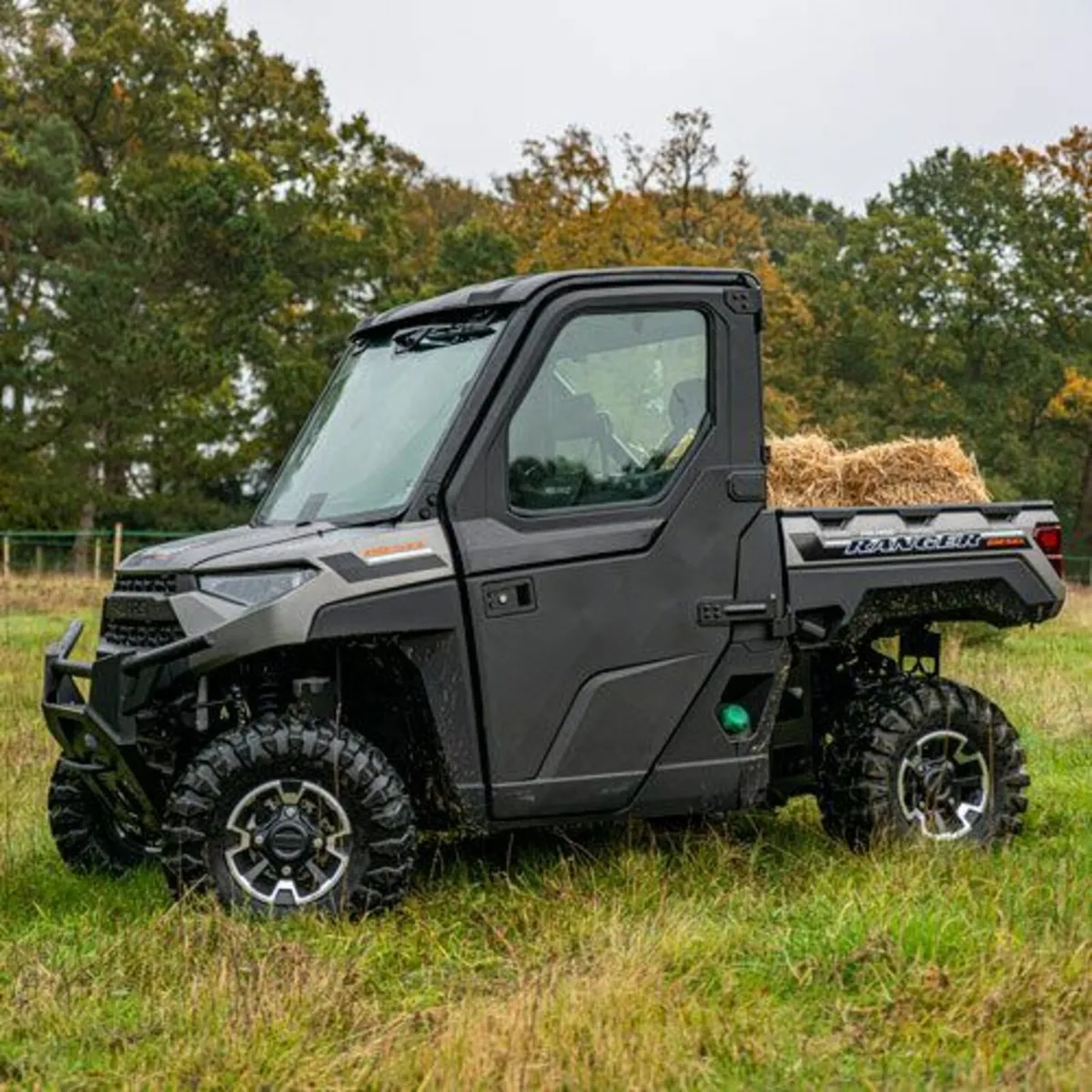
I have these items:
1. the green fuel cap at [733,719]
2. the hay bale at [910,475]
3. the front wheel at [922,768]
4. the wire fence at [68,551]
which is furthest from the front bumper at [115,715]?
the wire fence at [68,551]

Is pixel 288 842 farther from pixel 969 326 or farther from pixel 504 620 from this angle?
pixel 969 326

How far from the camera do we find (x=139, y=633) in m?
6.27

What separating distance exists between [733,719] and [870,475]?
2528 millimetres

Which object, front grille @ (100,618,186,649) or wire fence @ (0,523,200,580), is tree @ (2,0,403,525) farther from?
front grille @ (100,618,186,649)

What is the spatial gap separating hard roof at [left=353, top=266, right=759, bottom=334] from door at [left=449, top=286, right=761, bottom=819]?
0.06 m

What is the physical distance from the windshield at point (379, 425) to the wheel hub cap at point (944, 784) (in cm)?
240

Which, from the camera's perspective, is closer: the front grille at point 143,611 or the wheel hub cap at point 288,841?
the wheel hub cap at point 288,841

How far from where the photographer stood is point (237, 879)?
5809 mm

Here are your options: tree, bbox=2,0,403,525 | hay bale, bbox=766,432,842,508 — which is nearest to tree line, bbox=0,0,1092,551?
tree, bbox=2,0,403,525

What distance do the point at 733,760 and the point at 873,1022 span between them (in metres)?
1.97

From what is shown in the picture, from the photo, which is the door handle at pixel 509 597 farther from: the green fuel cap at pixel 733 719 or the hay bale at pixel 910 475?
the hay bale at pixel 910 475

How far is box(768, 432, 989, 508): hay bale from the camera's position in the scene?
8523mm

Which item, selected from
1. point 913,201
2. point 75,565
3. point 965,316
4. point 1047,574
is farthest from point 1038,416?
point 1047,574

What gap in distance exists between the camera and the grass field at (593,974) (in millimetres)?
4270
